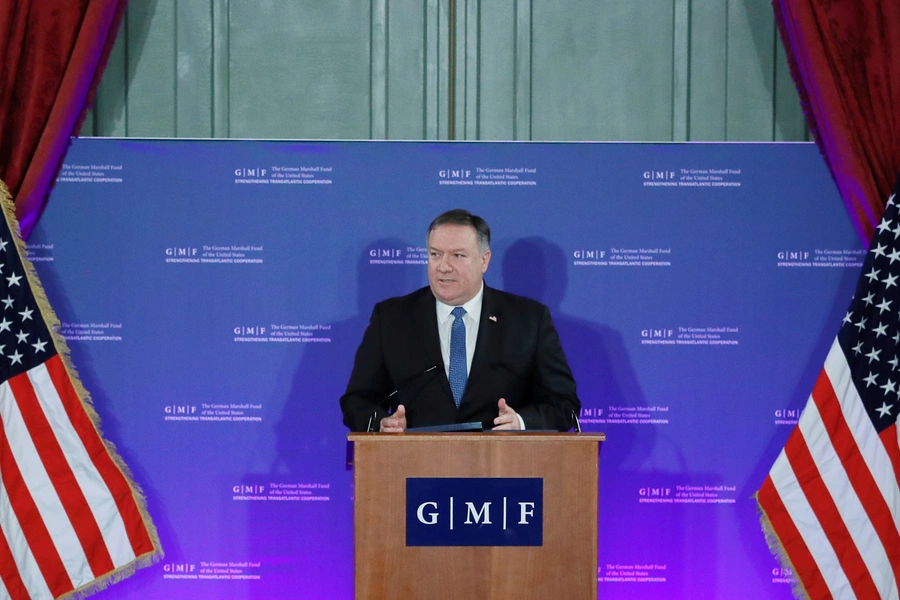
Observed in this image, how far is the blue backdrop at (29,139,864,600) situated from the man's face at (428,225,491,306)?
31.1 inches

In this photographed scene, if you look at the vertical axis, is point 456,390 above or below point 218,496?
above

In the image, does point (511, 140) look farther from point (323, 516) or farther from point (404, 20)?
point (323, 516)

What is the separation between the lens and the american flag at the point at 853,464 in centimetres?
370

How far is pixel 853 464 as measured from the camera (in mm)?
3727

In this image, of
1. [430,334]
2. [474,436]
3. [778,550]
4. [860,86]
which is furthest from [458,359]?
[860,86]

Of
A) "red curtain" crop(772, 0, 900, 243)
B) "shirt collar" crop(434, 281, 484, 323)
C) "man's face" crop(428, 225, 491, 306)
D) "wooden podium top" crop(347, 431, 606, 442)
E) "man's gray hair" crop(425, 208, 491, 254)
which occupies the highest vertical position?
"red curtain" crop(772, 0, 900, 243)

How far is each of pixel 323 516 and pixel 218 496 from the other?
0.49 m

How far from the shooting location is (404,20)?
160 inches

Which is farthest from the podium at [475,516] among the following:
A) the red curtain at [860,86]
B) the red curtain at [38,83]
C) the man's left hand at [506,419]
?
the red curtain at [38,83]

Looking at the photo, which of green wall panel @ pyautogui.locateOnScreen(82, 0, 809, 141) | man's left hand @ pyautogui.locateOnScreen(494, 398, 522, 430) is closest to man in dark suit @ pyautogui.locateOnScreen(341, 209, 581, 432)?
man's left hand @ pyautogui.locateOnScreen(494, 398, 522, 430)

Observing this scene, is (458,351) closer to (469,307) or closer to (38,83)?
(469,307)

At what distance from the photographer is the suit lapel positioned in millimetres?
3184

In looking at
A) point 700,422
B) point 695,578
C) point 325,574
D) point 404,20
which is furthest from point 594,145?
point 325,574

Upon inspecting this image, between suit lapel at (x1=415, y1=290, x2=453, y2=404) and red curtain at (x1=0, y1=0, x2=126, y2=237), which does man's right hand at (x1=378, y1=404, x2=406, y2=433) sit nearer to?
suit lapel at (x1=415, y1=290, x2=453, y2=404)
